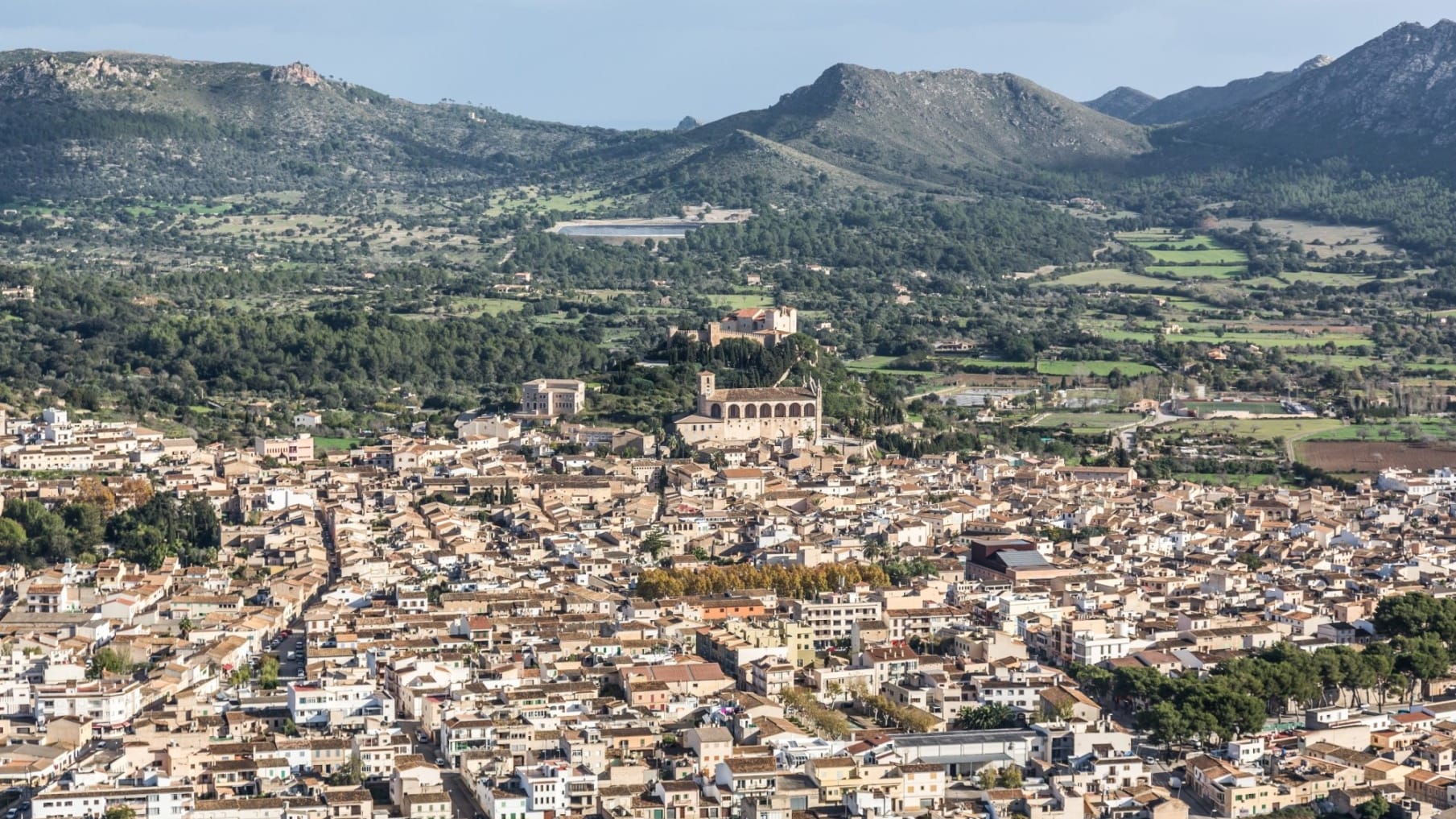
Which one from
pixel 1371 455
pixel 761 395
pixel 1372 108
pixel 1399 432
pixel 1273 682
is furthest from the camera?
pixel 1372 108

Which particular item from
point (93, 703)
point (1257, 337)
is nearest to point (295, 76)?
point (1257, 337)

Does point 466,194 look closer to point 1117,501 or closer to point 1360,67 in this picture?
point 1360,67

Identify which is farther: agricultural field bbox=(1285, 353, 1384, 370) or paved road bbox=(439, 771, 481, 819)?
agricultural field bbox=(1285, 353, 1384, 370)

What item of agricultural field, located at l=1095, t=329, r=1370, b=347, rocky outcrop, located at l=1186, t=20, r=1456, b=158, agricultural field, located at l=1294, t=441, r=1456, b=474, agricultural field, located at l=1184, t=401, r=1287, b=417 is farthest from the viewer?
rocky outcrop, located at l=1186, t=20, r=1456, b=158

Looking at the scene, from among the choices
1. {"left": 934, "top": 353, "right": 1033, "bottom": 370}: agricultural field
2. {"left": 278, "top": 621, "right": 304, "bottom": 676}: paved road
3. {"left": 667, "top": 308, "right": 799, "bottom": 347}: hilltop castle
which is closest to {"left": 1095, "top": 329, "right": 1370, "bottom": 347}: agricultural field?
{"left": 934, "top": 353, "right": 1033, "bottom": 370}: agricultural field

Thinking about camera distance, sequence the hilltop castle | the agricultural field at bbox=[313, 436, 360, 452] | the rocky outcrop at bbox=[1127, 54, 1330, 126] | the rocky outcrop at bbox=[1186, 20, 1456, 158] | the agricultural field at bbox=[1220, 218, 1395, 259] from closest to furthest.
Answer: the agricultural field at bbox=[313, 436, 360, 452] → the hilltop castle → the agricultural field at bbox=[1220, 218, 1395, 259] → the rocky outcrop at bbox=[1186, 20, 1456, 158] → the rocky outcrop at bbox=[1127, 54, 1330, 126]

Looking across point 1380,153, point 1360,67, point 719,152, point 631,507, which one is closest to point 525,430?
point 631,507

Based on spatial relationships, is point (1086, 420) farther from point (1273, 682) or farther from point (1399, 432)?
point (1273, 682)

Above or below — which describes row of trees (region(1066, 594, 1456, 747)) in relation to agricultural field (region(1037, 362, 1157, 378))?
below

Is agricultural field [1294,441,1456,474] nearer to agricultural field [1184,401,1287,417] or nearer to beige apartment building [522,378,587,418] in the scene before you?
agricultural field [1184,401,1287,417]

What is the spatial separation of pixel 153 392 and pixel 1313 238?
217ft

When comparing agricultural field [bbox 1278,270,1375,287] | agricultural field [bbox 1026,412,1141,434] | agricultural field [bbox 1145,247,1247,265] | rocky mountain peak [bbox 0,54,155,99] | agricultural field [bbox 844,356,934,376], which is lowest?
agricultural field [bbox 1026,412,1141,434]

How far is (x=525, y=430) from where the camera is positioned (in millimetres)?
56531

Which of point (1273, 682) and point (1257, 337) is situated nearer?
point (1273, 682)
